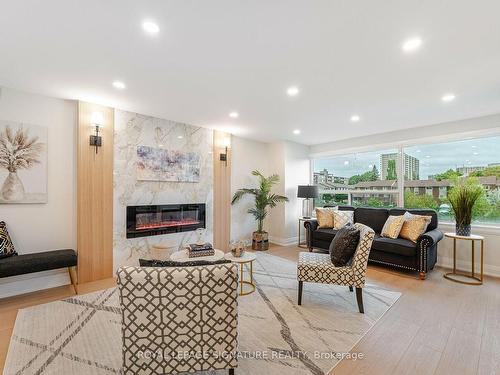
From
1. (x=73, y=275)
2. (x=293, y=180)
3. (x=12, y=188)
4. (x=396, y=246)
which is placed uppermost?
(x=293, y=180)

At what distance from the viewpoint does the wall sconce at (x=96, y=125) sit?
3.49 metres

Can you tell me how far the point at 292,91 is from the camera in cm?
310

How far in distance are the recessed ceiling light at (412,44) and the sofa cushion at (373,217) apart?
3.19m

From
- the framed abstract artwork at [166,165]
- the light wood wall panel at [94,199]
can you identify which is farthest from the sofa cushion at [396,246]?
the light wood wall panel at [94,199]

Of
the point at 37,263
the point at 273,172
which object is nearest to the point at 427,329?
the point at 37,263

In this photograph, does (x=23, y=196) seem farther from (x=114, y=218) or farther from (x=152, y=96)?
(x=152, y=96)

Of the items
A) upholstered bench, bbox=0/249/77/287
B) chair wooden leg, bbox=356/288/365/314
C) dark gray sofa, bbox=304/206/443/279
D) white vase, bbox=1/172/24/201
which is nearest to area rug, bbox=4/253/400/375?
chair wooden leg, bbox=356/288/365/314

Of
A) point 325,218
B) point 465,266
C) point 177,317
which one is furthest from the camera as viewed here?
point 325,218

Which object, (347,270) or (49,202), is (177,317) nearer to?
(347,270)

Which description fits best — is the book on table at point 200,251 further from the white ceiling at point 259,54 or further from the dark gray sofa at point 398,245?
the dark gray sofa at point 398,245

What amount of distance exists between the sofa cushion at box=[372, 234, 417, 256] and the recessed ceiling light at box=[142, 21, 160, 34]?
13.6 ft

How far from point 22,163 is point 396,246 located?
5408mm

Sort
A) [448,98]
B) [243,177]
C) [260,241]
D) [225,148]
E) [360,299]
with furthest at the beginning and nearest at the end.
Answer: [243,177] < [260,241] < [225,148] < [448,98] < [360,299]

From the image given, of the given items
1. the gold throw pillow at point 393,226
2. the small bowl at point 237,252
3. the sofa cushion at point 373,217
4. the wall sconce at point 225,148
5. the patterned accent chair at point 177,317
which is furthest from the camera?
the wall sconce at point 225,148
